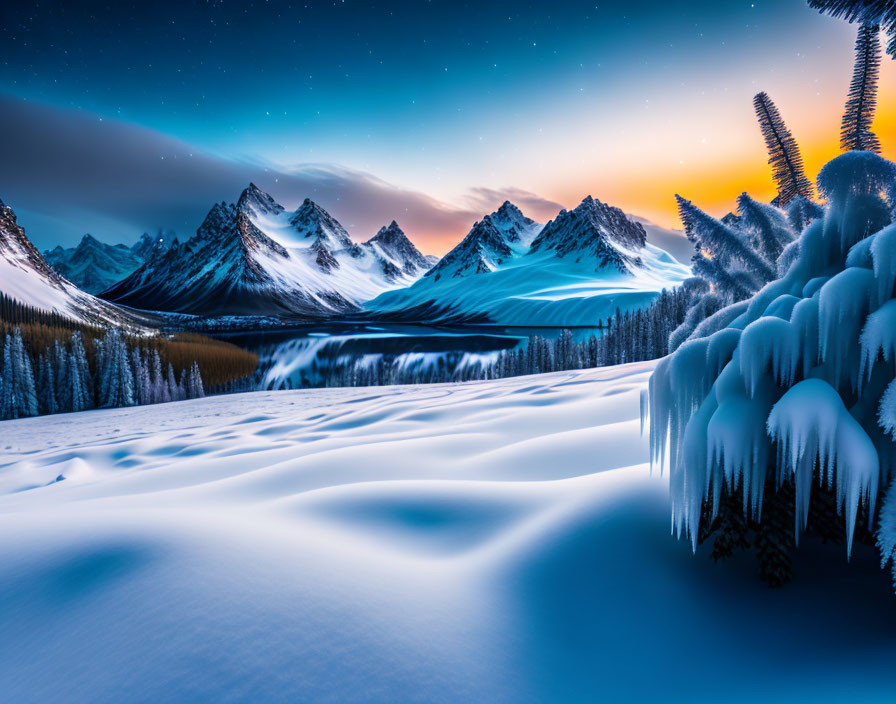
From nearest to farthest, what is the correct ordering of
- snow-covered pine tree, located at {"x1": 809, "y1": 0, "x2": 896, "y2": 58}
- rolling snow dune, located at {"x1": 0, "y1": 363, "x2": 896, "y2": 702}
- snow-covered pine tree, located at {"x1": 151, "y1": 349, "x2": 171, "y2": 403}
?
rolling snow dune, located at {"x1": 0, "y1": 363, "x2": 896, "y2": 702} → snow-covered pine tree, located at {"x1": 809, "y1": 0, "x2": 896, "y2": 58} → snow-covered pine tree, located at {"x1": 151, "y1": 349, "x2": 171, "y2": 403}

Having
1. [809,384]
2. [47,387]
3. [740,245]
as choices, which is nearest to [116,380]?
[47,387]

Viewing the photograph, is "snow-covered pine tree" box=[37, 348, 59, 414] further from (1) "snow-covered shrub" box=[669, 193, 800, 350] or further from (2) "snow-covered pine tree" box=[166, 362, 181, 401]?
(1) "snow-covered shrub" box=[669, 193, 800, 350]

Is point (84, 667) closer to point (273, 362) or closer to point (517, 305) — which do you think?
point (273, 362)

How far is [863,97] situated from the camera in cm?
312

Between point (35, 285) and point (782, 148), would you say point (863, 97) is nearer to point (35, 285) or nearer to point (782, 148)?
point (782, 148)

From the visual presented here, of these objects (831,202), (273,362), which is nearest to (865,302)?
(831,202)

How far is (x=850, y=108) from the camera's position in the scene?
3.18 metres

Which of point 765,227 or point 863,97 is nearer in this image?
point 863,97

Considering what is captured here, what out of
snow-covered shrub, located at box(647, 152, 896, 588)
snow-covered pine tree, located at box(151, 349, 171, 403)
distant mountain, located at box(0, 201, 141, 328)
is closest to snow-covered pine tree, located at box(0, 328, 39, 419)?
snow-covered pine tree, located at box(151, 349, 171, 403)

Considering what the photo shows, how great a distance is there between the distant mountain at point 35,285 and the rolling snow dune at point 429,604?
125895mm

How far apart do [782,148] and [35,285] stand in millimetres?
155875

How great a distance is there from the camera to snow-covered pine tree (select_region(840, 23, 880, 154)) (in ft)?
10.0

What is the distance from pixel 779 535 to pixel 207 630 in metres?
3.06

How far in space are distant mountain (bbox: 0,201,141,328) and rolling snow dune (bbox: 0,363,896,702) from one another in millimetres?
125895
